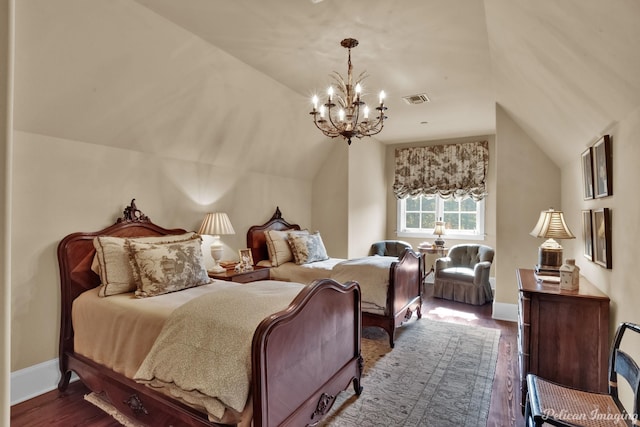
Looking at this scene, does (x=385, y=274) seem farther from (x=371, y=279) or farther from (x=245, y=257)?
(x=245, y=257)

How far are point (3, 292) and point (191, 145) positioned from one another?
3.24 metres

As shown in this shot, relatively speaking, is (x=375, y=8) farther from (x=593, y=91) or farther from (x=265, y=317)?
(x=265, y=317)

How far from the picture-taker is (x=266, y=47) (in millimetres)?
2865

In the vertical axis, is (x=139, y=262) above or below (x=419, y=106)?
below

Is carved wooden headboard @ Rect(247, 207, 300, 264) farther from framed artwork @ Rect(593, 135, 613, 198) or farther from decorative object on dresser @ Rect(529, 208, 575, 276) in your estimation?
framed artwork @ Rect(593, 135, 613, 198)

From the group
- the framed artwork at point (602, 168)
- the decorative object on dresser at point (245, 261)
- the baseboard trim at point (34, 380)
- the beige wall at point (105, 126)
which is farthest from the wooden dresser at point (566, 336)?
the baseboard trim at point (34, 380)

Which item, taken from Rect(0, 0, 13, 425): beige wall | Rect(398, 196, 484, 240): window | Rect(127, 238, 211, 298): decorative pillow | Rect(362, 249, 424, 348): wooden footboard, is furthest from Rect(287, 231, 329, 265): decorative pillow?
Rect(0, 0, 13, 425): beige wall

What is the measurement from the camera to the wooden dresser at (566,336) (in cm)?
216

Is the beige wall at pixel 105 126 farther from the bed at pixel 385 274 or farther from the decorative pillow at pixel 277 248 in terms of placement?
the bed at pixel 385 274

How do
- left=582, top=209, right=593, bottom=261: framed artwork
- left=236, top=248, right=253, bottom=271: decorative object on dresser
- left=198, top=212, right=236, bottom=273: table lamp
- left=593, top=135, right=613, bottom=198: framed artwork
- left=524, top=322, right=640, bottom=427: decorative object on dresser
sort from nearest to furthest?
left=524, top=322, right=640, bottom=427: decorative object on dresser
left=593, top=135, right=613, bottom=198: framed artwork
left=582, top=209, right=593, bottom=261: framed artwork
left=198, top=212, right=236, bottom=273: table lamp
left=236, top=248, right=253, bottom=271: decorative object on dresser

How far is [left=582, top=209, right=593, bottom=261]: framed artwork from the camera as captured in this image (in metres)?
2.56

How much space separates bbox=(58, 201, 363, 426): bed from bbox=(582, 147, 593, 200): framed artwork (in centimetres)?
200

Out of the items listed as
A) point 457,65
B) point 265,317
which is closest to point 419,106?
point 457,65

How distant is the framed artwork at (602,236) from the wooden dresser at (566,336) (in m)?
0.24
